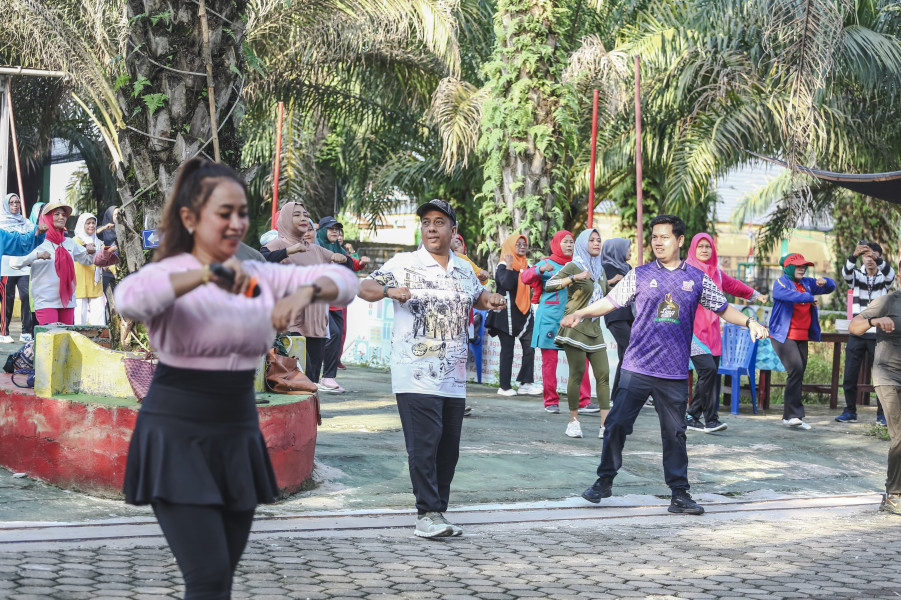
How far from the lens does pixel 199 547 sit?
321 cm

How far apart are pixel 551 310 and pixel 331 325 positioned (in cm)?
237

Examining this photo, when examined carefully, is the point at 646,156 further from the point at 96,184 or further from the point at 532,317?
the point at 96,184

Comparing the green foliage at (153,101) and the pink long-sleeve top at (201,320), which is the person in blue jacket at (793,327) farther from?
the pink long-sleeve top at (201,320)

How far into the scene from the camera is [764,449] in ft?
32.6

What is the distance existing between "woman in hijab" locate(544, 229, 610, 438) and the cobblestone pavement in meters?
2.94

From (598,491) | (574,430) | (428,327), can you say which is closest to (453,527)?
(428,327)

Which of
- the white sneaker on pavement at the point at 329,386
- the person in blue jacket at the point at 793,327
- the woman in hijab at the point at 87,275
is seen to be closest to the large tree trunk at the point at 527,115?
the person in blue jacket at the point at 793,327

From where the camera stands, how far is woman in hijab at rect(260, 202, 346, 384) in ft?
30.7

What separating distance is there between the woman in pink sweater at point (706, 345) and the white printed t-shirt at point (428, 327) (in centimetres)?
464

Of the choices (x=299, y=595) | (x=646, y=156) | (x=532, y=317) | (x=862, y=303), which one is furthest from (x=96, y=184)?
(x=299, y=595)

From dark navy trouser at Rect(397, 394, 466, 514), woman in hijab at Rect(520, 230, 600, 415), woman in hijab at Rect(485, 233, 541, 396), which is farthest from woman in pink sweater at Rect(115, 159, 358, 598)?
woman in hijab at Rect(485, 233, 541, 396)

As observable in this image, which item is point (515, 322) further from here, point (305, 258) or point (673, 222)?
point (673, 222)

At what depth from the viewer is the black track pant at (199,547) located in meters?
3.20

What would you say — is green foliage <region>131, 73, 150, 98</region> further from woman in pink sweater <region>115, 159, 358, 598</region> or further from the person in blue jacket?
the person in blue jacket
